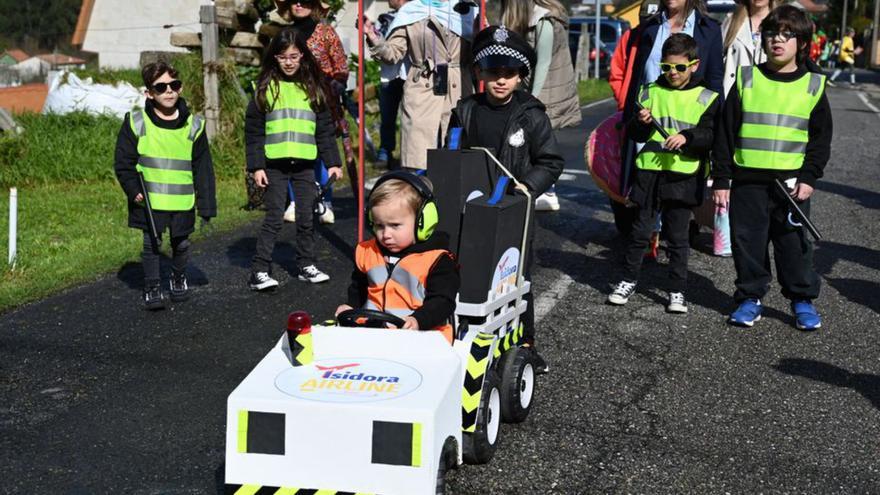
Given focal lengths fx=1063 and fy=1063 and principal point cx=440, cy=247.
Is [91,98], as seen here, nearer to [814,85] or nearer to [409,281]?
[814,85]

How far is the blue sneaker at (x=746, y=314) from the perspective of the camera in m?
6.43

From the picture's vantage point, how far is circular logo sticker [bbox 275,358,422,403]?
3678mm

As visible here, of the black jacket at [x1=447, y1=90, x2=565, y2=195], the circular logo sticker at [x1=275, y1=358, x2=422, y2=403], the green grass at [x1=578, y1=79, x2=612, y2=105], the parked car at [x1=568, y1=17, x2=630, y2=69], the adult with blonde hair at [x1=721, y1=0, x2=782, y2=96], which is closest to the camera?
the circular logo sticker at [x1=275, y1=358, x2=422, y2=403]

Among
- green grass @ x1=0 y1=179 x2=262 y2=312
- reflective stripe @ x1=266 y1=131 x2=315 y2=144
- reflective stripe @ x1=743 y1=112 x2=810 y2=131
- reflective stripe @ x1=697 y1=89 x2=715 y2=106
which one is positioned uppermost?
reflective stripe @ x1=697 y1=89 x2=715 y2=106

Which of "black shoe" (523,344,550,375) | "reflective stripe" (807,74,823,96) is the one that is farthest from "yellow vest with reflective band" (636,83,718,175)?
"black shoe" (523,344,550,375)

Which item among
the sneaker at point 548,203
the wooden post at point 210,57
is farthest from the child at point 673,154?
the wooden post at point 210,57

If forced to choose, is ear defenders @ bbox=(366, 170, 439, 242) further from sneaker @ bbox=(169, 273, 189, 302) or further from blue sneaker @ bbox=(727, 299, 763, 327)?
sneaker @ bbox=(169, 273, 189, 302)

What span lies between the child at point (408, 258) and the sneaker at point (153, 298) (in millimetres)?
2584

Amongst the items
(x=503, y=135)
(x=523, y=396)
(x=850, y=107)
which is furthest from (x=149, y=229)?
(x=850, y=107)

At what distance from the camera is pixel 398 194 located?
4395 millimetres

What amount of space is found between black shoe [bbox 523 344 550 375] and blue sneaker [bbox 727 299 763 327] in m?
1.47

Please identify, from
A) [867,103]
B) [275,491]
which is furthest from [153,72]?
[867,103]

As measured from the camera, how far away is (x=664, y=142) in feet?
21.7

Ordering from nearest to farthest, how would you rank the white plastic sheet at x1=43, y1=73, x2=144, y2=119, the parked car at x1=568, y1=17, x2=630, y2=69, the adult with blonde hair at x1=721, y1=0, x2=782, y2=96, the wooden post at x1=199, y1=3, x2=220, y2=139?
the adult with blonde hair at x1=721, y1=0, x2=782, y2=96, the wooden post at x1=199, y1=3, x2=220, y2=139, the white plastic sheet at x1=43, y1=73, x2=144, y2=119, the parked car at x1=568, y1=17, x2=630, y2=69
